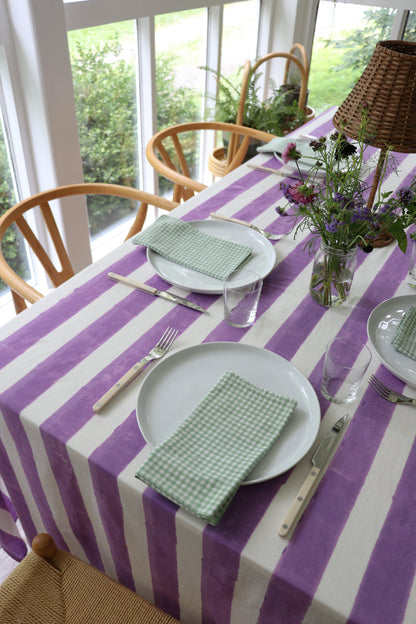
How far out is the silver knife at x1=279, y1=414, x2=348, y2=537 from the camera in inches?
27.7

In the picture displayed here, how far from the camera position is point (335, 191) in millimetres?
997

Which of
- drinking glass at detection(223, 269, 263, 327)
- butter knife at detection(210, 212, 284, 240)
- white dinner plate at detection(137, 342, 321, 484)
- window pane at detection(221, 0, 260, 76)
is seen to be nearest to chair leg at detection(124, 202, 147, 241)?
butter knife at detection(210, 212, 284, 240)

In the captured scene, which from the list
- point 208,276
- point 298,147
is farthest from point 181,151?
point 208,276

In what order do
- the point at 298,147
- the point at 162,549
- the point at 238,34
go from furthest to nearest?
the point at 238,34
the point at 298,147
the point at 162,549

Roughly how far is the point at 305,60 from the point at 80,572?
255 cm

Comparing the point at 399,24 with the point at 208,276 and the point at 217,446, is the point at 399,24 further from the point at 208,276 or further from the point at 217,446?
the point at 217,446

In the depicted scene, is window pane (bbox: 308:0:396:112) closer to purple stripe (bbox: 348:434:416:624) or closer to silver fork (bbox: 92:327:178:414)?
silver fork (bbox: 92:327:178:414)

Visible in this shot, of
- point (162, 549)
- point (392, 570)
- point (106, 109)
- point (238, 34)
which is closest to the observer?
point (392, 570)

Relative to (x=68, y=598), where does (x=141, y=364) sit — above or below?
above

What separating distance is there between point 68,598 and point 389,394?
2.15ft

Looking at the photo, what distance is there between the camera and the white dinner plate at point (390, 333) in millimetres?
949

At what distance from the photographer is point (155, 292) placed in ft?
3.65

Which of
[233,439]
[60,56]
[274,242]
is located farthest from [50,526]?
[60,56]

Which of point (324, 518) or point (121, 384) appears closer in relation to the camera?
point (324, 518)
